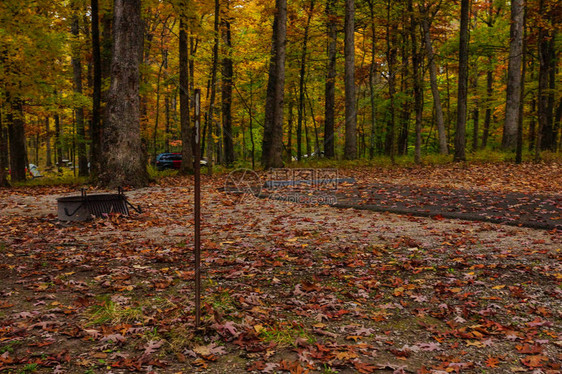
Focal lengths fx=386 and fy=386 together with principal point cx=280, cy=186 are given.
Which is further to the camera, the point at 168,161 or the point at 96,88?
the point at 168,161

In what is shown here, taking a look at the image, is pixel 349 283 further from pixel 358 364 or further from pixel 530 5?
pixel 530 5

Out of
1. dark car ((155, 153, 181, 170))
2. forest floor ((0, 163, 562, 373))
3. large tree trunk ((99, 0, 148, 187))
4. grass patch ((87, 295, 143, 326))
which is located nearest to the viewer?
forest floor ((0, 163, 562, 373))

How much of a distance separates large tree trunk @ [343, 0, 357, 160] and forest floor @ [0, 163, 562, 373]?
991 centimetres

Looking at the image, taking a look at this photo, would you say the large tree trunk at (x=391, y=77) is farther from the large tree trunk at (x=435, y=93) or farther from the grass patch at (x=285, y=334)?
the grass patch at (x=285, y=334)

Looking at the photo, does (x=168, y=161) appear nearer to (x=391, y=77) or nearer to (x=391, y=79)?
(x=391, y=79)

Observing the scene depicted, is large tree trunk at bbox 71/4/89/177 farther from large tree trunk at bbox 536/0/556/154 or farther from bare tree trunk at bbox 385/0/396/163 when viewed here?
large tree trunk at bbox 536/0/556/154

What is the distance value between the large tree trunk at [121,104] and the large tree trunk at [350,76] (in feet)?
30.8

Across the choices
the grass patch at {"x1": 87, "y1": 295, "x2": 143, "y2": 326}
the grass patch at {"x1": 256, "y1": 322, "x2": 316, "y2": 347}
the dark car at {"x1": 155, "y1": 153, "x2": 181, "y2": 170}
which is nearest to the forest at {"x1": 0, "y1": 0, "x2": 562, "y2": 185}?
the dark car at {"x1": 155, "y1": 153, "x2": 181, "y2": 170}

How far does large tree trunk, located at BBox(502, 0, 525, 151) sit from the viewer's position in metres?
17.0

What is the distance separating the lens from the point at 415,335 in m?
3.62

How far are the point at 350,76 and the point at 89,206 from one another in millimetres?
13190

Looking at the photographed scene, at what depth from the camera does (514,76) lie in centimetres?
1727

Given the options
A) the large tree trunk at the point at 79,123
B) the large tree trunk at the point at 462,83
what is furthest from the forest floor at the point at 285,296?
the large tree trunk at the point at 79,123

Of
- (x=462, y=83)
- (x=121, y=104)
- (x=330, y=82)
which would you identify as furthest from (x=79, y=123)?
(x=462, y=83)
